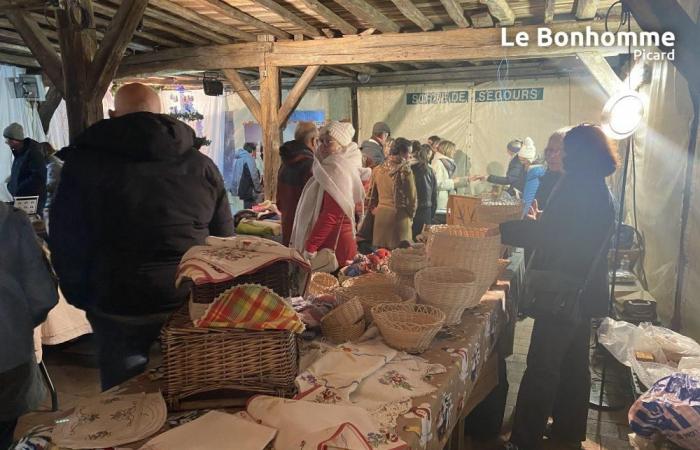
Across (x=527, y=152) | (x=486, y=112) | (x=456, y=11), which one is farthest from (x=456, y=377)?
(x=486, y=112)

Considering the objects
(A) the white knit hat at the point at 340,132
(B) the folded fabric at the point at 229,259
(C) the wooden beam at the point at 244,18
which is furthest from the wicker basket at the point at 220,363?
(C) the wooden beam at the point at 244,18

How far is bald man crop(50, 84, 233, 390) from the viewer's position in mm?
1816

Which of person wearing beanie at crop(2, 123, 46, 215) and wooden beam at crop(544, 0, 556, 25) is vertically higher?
wooden beam at crop(544, 0, 556, 25)

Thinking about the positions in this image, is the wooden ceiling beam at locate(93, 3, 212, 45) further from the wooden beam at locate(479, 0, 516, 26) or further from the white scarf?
the wooden beam at locate(479, 0, 516, 26)

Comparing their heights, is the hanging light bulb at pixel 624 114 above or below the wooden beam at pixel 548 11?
below

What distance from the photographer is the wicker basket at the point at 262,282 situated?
1.34 meters

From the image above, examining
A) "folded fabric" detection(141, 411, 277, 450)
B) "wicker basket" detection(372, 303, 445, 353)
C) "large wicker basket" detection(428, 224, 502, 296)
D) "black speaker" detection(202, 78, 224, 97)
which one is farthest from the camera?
"black speaker" detection(202, 78, 224, 97)

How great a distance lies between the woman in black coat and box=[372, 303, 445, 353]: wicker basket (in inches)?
33.7

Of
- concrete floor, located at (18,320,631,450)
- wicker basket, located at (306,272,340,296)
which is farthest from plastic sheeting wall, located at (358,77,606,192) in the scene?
wicker basket, located at (306,272,340,296)

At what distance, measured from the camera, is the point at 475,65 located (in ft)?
27.8

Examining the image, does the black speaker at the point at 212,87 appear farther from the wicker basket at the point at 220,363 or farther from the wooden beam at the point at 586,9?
the wicker basket at the point at 220,363

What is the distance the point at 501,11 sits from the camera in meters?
4.90

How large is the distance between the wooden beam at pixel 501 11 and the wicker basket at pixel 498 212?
2.41 metres

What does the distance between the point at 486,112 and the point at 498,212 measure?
6.11 m
